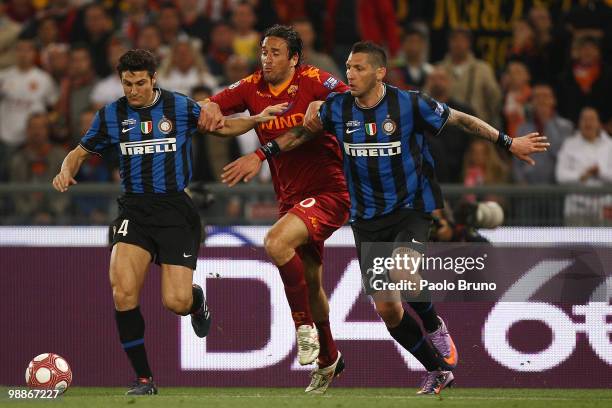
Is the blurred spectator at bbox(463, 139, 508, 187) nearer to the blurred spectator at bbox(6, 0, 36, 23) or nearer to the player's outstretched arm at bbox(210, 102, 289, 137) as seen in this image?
the player's outstretched arm at bbox(210, 102, 289, 137)

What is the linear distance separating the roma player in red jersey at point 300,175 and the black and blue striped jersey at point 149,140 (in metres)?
0.19

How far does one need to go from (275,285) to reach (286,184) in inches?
53.7

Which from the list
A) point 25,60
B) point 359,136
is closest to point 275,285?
point 359,136

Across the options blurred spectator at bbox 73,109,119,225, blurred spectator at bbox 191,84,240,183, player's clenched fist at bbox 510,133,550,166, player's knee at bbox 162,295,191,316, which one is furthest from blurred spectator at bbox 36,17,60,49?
player's clenched fist at bbox 510,133,550,166

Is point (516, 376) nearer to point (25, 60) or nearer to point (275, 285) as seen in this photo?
point (275, 285)

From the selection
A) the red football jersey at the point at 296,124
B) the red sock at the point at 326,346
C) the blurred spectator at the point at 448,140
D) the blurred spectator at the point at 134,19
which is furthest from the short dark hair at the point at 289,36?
the blurred spectator at the point at 134,19

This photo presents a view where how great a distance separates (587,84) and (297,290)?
581cm

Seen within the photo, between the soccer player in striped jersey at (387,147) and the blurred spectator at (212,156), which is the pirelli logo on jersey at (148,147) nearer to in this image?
the soccer player in striped jersey at (387,147)

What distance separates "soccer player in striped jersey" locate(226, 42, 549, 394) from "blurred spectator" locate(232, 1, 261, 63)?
5.53 metres

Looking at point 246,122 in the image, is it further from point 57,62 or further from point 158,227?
point 57,62

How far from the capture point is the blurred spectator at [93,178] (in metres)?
12.5

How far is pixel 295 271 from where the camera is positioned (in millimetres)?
9250

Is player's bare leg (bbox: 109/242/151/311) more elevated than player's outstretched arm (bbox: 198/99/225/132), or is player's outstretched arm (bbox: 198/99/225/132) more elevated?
player's outstretched arm (bbox: 198/99/225/132)

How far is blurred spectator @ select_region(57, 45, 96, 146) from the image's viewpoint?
48.1 feet
